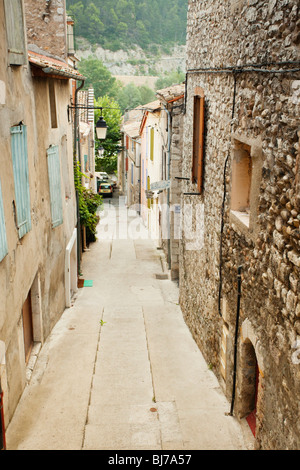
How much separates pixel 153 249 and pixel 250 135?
41.4 feet

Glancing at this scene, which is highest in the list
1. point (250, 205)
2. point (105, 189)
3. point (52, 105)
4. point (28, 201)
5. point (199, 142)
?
point (52, 105)

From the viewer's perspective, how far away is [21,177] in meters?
6.87

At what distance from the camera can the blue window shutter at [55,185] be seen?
9.20 meters

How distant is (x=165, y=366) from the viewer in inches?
329

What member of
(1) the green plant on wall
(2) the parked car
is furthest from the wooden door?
(2) the parked car

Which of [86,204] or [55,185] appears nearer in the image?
[55,185]

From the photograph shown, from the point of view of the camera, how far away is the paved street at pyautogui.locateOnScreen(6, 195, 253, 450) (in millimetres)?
6164

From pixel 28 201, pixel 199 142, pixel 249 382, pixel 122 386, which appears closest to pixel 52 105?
pixel 28 201

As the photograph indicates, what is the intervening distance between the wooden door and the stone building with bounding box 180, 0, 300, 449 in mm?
3182

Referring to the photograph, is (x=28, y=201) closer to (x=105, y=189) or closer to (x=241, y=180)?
(x=241, y=180)

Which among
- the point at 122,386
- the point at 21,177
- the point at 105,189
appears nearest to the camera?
the point at 21,177

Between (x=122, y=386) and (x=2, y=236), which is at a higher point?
(x=2, y=236)

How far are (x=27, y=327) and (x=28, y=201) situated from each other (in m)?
2.36

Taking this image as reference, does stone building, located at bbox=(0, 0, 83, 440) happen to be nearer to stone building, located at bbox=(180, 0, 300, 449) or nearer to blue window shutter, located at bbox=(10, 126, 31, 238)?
blue window shutter, located at bbox=(10, 126, 31, 238)
